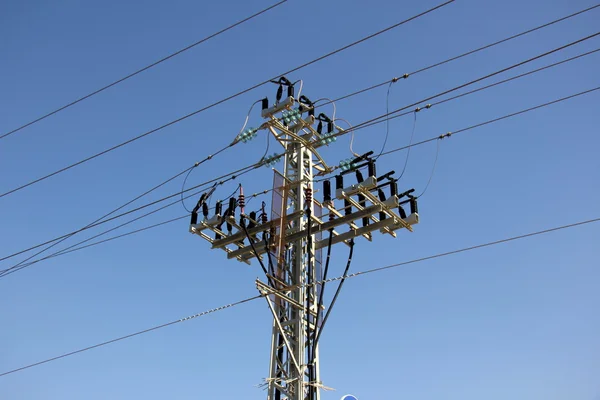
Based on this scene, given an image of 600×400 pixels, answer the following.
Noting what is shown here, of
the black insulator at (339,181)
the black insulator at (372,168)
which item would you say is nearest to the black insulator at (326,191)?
the black insulator at (339,181)

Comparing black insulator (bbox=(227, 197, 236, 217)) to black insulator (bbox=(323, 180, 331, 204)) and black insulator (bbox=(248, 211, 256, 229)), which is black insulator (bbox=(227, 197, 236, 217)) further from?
black insulator (bbox=(323, 180, 331, 204))

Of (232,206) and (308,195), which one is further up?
(232,206)

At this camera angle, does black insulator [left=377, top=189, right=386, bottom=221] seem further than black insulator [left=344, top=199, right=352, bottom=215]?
No

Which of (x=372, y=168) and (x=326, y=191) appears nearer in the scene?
(x=372, y=168)

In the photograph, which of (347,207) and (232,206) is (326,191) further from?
(232,206)

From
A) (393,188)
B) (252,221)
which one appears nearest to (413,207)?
(393,188)

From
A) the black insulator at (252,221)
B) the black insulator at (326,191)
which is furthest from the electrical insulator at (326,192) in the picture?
the black insulator at (252,221)

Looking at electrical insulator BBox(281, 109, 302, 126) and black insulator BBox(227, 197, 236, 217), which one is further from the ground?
electrical insulator BBox(281, 109, 302, 126)

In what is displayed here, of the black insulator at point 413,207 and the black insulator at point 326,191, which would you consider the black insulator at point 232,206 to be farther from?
the black insulator at point 413,207

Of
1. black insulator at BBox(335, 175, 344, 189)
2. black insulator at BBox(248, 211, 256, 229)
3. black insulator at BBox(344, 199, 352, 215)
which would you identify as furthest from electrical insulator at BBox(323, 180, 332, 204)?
black insulator at BBox(248, 211, 256, 229)

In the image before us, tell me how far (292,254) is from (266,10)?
4968mm

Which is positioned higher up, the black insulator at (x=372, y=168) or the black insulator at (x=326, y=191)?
the black insulator at (x=372, y=168)

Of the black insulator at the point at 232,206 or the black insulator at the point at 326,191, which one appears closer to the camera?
the black insulator at the point at 326,191

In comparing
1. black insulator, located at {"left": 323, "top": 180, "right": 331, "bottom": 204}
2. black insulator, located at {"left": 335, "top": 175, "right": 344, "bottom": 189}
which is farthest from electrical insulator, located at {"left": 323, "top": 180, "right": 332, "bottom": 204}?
black insulator, located at {"left": 335, "top": 175, "right": 344, "bottom": 189}
